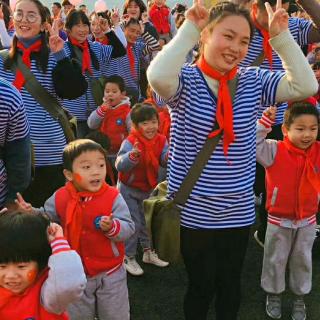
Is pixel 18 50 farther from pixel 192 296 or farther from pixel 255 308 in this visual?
pixel 255 308

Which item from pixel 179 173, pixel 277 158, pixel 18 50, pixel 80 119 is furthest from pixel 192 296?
pixel 80 119

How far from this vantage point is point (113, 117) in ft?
15.5

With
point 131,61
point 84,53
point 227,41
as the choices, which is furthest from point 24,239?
point 131,61

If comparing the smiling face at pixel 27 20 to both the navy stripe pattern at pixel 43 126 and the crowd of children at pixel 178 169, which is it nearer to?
the crowd of children at pixel 178 169

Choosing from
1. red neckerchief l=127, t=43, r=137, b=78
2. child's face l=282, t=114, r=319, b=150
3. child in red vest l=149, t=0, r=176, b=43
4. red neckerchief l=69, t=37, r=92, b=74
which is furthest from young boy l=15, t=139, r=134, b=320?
child in red vest l=149, t=0, r=176, b=43

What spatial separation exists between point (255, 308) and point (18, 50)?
2.26 meters

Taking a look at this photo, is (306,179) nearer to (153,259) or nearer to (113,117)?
(153,259)

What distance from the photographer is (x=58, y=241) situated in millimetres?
1897

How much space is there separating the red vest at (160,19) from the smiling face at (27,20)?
6.60 m

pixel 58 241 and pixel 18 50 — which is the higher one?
pixel 18 50

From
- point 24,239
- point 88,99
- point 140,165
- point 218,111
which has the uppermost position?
point 218,111

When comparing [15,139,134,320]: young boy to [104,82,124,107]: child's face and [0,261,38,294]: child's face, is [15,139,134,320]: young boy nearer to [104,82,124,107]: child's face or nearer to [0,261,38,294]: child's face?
[0,261,38,294]: child's face

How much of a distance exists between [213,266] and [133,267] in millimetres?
1291

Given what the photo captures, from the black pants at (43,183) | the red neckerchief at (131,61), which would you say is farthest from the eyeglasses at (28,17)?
the red neckerchief at (131,61)
